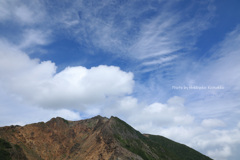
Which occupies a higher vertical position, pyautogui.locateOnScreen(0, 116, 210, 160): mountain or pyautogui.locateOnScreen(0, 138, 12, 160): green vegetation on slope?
pyautogui.locateOnScreen(0, 116, 210, 160): mountain

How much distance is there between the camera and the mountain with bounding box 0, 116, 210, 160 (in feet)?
418

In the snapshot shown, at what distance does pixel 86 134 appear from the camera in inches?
6619

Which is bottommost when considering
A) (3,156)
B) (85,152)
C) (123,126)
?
(3,156)

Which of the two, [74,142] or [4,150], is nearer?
[4,150]

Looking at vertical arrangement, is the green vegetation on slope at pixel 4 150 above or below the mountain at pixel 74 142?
below

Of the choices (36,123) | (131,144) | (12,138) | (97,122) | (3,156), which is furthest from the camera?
(97,122)

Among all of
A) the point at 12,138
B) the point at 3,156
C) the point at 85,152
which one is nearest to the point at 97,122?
the point at 85,152

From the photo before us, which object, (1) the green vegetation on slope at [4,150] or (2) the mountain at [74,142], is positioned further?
(2) the mountain at [74,142]

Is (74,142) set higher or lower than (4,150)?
higher

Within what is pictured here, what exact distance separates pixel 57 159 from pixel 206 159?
14340 cm

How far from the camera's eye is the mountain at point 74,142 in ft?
418

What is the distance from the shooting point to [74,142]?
162125mm

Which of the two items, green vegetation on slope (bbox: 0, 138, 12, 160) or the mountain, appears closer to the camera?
green vegetation on slope (bbox: 0, 138, 12, 160)

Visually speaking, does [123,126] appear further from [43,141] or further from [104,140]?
[43,141]
